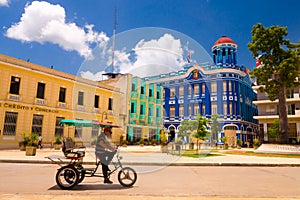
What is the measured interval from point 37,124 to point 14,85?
467 centimetres

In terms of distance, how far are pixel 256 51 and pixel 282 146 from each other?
1029 cm

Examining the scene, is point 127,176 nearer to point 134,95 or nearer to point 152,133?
point 152,133

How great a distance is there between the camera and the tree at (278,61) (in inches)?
1003

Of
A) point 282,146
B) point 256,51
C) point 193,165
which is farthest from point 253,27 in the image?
point 193,165

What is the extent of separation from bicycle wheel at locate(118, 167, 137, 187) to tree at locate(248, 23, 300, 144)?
22732mm

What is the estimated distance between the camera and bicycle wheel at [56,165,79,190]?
6.96m

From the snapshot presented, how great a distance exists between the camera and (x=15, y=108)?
80.8ft

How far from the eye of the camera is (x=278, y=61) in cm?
2656

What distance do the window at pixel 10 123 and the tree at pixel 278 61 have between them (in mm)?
25141

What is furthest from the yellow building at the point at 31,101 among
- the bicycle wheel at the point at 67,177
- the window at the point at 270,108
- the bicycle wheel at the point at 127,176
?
the window at the point at 270,108

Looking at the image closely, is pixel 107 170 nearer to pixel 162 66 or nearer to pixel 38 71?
pixel 162 66

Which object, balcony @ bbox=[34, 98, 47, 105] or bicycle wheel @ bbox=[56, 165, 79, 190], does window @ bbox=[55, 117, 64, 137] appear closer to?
balcony @ bbox=[34, 98, 47, 105]

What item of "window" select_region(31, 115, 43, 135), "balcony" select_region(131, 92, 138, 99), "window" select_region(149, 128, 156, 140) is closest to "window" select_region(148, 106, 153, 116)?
"window" select_region(149, 128, 156, 140)

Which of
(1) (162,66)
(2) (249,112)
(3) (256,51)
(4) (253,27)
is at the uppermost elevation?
(4) (253,27)
